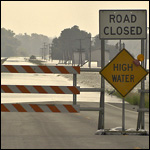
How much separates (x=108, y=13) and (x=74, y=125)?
126 inches

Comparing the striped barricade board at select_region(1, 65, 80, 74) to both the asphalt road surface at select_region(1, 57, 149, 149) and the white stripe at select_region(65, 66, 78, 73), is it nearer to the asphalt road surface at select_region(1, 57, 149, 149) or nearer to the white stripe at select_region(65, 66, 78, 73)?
the white stripe at select_region(65, 66, 78, 73)

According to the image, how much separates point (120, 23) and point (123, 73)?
128cm

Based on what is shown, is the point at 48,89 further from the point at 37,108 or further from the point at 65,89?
the point at 37,108

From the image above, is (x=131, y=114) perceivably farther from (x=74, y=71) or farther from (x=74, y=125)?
(x=74, y=71)

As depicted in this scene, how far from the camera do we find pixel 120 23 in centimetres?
1398

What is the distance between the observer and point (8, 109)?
13.6 m

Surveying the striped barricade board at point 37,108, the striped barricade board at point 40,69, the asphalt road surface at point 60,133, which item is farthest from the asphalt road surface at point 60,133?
the striped barricade board at point 40,69

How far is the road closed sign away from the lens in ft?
45.9

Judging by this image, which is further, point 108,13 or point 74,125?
point 74,125

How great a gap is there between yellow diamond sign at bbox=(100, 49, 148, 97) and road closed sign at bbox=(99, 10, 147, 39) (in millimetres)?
640

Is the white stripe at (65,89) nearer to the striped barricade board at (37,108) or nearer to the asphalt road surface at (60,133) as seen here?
the striped barricade board at (37,108)

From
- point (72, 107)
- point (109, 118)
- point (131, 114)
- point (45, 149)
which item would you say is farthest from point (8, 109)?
point (131, 114)

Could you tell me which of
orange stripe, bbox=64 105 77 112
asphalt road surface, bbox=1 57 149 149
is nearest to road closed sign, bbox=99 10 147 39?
orange stripe, bbox=64 105 77 112

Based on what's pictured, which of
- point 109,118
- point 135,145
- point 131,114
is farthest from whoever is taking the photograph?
point 131,114
